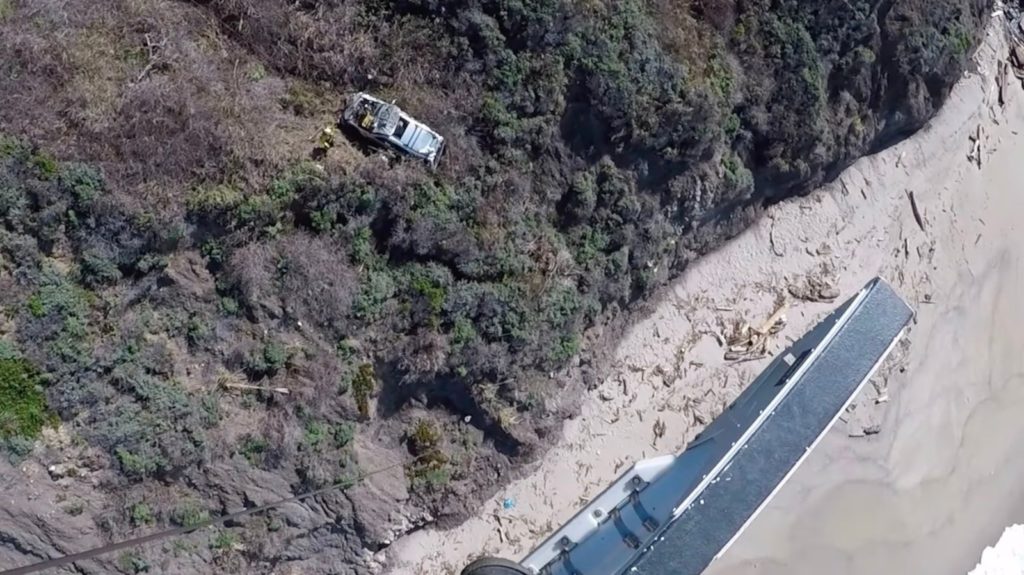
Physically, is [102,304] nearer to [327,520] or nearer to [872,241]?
[327,520]

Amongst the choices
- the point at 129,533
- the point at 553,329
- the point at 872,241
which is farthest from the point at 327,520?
the point at 872,241

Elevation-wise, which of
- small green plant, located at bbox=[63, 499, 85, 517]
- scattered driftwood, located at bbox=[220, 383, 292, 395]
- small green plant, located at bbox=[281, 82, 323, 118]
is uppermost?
small green plant, located at bbox=[281, 82, 323, 118]

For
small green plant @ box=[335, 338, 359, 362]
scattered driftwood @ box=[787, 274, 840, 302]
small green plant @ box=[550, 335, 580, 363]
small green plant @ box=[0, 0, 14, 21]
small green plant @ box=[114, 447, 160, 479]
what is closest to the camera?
small green plant @ box=[0, 0, 14, 21]

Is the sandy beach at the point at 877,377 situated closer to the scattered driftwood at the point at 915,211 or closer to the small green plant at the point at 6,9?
the scattered driftwood at the point at 915,211

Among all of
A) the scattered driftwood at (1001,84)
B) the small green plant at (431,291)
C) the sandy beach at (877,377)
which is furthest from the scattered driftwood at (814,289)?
the small green plant at (431,291)

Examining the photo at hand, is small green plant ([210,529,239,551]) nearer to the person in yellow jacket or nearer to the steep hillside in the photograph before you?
the steep hillside

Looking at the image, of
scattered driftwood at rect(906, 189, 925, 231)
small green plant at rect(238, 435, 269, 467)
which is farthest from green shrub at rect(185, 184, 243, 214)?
scattered driftwood at rect(906, 189, 925, 231)

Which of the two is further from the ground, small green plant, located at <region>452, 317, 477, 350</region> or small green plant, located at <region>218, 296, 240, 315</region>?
small green plant, located at <region>452, 317, 477, 350</region>
